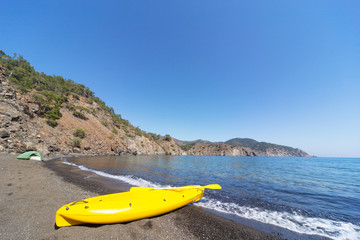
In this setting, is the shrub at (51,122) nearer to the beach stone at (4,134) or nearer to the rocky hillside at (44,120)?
the rocky hillside at (44,120)

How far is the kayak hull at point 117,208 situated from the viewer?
12.7ft

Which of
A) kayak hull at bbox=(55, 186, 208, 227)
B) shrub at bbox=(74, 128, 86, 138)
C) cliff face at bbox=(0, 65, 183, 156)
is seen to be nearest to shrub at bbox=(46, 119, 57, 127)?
cliff face at bbox=(0, 65, 183, 156)

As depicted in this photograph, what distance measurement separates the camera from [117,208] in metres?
4.32

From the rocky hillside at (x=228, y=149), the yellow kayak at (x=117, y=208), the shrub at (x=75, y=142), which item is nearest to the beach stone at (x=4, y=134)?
the shrub at (x=75, y=142)

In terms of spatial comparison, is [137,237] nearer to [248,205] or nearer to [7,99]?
[248,205]

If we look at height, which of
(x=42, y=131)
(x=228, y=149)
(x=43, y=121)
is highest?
(x=43, y=121)

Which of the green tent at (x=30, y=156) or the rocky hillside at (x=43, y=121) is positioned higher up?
the rocky hillside at (x=43, y=121)

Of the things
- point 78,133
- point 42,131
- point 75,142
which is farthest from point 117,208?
point 78,133

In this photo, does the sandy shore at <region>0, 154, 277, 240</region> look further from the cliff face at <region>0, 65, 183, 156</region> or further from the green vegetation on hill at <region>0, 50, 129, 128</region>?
the green vegetation on hill at <region>0, 50, 129, 128</region>

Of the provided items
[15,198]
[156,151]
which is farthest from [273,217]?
[156,151]

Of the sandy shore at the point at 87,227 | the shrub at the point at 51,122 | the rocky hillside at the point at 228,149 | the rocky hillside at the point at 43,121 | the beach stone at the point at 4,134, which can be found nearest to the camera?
the sandy shore at the point at 87,227

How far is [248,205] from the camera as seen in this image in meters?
7.29

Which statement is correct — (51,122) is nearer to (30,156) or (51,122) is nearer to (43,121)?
(43,121)

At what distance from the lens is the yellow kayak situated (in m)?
3.86
